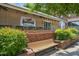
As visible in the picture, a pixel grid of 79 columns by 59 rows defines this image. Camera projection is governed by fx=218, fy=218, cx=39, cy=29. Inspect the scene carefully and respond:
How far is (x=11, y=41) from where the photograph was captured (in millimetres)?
3180

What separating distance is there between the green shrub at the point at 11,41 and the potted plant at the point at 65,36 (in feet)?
1.79

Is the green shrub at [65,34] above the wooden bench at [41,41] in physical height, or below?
above

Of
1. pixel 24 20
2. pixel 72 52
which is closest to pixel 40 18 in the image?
pixel 24 20

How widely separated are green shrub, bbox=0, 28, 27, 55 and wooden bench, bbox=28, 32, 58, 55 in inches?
5.7

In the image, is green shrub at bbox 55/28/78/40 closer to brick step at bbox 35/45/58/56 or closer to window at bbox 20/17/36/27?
brick step at bbox 35/45/58/56

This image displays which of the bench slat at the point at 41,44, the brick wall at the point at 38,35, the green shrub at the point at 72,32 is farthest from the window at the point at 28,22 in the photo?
the green shrub at the point at 72,32

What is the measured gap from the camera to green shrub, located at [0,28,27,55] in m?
3.12

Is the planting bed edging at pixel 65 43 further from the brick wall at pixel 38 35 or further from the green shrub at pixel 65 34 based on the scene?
the brick wall at pixel 38 35

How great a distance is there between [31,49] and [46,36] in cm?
33

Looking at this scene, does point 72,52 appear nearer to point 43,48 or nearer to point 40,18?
point 43,48

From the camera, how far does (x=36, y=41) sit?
357 centimetres

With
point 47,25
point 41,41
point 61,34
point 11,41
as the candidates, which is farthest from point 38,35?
point 11,41

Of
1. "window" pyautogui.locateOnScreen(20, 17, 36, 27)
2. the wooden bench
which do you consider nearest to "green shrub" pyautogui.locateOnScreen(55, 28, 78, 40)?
the wooden bench

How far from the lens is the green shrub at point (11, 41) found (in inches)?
123
